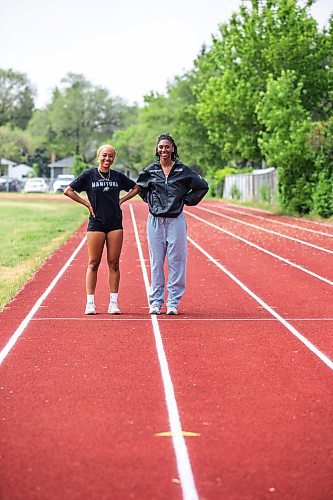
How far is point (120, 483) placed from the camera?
516 centimetres

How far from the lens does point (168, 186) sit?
1152cm

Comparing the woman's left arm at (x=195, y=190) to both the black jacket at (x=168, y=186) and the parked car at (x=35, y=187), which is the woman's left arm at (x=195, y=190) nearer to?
the black jacket at (x=168, y=186)

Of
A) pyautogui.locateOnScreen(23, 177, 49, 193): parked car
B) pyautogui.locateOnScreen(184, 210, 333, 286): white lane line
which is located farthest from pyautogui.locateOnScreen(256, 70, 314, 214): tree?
pyautogui.locateOnScreen(23, 177, 49, 193): parked car

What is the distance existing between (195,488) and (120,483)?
0.38m

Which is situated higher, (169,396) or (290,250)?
(169,396)

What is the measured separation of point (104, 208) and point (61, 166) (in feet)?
363

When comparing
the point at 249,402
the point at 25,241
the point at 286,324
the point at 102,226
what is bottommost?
the point at 25,241

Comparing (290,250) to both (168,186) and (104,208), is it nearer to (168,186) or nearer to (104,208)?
(168,186)

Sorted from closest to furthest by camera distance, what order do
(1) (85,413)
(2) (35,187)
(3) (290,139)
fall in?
(1) (85,413)
(3) (290,139)
(2) (35,187)

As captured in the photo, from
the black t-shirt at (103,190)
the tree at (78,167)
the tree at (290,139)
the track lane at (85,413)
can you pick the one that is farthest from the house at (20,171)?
the track lane at (85,413)

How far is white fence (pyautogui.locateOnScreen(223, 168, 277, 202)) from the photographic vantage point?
4869cm

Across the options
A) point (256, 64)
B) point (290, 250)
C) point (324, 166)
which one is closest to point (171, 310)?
point (290, 250)

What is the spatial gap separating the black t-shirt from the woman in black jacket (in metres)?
0.29

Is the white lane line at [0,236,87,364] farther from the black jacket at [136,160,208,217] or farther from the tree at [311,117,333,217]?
the tree at [311,117,333,217]
